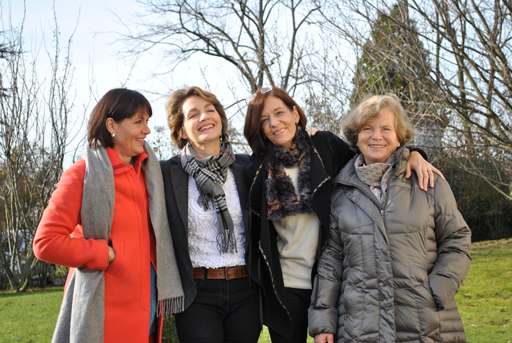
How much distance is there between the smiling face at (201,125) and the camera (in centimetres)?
282

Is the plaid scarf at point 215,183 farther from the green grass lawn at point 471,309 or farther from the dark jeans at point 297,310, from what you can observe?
the green grass lawn at point 471,309

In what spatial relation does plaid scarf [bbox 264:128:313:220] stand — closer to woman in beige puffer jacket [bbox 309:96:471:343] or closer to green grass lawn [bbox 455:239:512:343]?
woman in beige puffer jacket [bbox 309:96:471:343]

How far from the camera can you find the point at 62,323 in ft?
7.32

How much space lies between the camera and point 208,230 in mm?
2674

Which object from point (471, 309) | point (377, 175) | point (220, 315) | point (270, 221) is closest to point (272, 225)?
point (270, 221)

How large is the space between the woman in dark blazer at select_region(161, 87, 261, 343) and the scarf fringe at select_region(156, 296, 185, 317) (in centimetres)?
4

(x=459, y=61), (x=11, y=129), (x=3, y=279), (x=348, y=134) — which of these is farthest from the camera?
(x=3, y=279)

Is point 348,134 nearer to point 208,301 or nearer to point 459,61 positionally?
point 208,301

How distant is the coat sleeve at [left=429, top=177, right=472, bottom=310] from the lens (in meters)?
2.22

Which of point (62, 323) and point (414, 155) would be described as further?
point (414, 155)

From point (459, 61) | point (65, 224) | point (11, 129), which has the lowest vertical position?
point (65, 224)

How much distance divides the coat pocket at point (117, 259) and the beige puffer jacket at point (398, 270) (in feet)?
3.78

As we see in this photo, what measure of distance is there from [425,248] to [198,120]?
1.63m

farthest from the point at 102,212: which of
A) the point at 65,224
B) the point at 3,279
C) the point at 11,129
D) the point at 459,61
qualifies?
the point at 3,279
